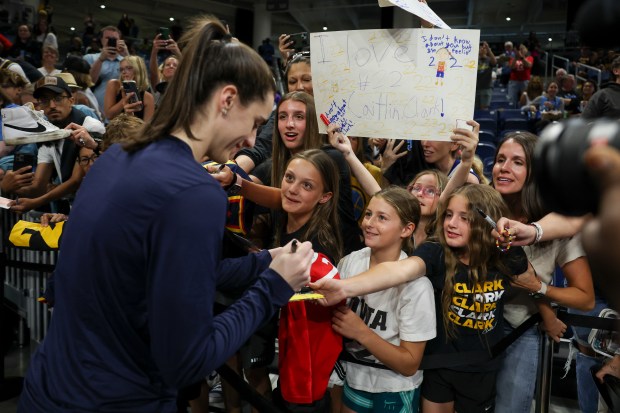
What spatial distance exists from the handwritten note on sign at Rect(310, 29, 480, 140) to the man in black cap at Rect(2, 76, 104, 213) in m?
1.49

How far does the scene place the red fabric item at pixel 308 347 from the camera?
2.07m

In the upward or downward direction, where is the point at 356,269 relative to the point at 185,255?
downward

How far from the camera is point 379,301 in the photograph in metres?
2.34

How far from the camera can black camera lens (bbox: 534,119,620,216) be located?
89cm

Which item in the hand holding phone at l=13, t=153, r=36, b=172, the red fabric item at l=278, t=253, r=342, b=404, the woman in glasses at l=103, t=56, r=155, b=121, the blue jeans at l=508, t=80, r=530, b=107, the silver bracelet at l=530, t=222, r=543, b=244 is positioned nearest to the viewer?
the red fabric item at l=278, t=253, r=342, b=404

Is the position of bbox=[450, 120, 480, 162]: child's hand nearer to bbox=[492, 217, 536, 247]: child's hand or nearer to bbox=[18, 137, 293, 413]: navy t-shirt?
bbox=[492, 217, 536, 247]: child's hand

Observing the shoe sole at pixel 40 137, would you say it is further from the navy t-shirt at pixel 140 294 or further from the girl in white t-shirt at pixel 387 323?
the navy t-shirt at pixel 140 294

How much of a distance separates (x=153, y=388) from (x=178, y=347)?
22 centimetres

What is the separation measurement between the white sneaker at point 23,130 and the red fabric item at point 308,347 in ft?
6.82

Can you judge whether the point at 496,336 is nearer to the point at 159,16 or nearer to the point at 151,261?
the point at 151,261

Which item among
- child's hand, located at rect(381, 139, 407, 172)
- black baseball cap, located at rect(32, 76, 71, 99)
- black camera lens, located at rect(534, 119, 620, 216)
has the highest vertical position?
black baseball cap, located at rect(32, 76, 71, 99)

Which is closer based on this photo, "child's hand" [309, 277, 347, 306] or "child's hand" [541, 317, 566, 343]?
"child's hand" [309, 277, 347, 306]

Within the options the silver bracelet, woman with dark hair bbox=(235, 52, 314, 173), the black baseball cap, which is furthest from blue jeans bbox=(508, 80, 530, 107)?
the silver bracelet

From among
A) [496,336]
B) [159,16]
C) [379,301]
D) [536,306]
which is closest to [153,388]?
[379,301]
